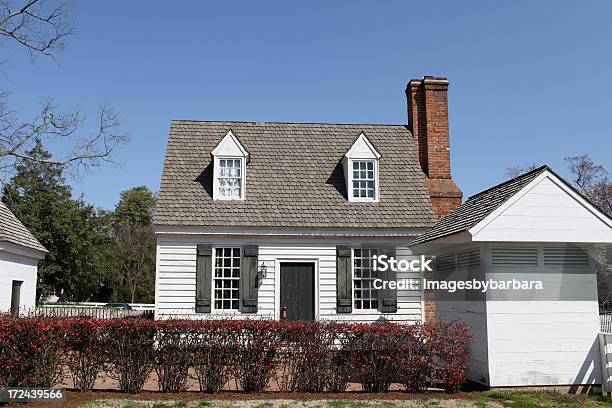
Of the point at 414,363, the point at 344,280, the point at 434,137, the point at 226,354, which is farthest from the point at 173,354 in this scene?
the point at 434,137

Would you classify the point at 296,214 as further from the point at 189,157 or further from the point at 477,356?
the point at 477,356

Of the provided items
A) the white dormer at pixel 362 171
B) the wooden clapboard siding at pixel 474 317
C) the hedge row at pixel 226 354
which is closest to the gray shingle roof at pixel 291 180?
the white dormer at pixel 362 171

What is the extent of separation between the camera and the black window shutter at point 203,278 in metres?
14.2

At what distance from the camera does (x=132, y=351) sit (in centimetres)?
947

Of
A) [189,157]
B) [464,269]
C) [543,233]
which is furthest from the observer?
[189,157]

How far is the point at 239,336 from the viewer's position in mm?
9555

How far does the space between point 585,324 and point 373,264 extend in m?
6.05

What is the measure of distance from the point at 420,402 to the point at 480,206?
173 inches

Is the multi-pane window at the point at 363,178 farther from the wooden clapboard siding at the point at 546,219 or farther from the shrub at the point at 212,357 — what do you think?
the shrub at the point at 212,357

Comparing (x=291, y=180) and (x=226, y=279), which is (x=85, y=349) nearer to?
(x=226, y=279)

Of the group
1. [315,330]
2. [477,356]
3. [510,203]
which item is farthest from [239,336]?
[510,203]

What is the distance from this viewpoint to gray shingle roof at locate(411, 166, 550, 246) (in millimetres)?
10328

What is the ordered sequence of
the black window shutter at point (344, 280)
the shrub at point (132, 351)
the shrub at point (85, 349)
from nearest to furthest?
the shrub at point (85, 349), the shrub at point (132, 351), the black window shutter at point (344, 280)

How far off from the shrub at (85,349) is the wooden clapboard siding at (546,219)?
7066mm
